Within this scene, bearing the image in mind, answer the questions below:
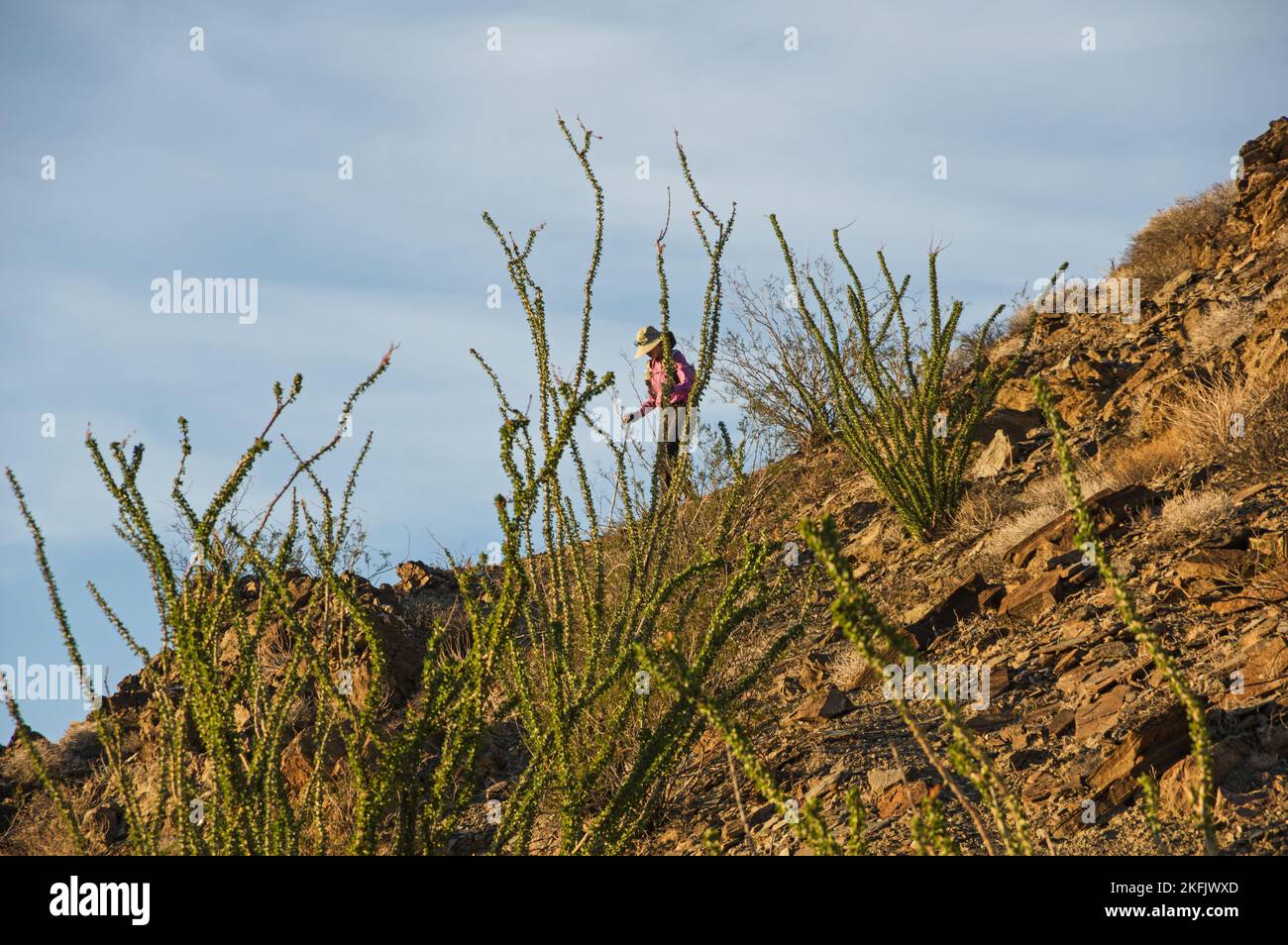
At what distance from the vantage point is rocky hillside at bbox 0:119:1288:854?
3.77 meters

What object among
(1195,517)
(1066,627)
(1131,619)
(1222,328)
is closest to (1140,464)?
(1195,517)

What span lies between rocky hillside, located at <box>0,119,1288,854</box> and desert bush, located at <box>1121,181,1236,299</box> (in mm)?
1895

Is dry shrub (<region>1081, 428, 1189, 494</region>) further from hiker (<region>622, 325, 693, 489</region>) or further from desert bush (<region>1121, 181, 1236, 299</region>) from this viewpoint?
desert bush (<region>1121, 181, 1236, 299</region>)

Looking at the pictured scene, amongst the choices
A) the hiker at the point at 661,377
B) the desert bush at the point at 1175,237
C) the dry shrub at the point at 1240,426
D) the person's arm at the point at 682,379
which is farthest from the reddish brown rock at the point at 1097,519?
the desert bush at the point at 1175,237

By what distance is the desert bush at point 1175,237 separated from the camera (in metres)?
11.9

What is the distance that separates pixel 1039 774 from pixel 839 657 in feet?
6.54

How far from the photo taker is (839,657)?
5.93 metres

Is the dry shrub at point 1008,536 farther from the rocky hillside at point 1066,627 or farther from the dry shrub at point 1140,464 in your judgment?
the dry shrub at point 1140,464

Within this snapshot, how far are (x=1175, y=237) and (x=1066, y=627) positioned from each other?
30.2ft
